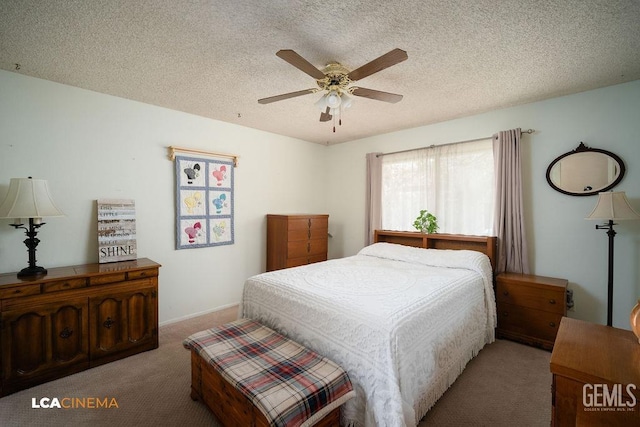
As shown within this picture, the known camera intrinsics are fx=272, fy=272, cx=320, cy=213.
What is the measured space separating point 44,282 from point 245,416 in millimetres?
2002

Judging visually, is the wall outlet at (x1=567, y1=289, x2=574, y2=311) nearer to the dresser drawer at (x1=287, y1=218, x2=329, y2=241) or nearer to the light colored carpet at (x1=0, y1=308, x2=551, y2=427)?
the light colored carpet at (x1=0, y1=308, x2=551, y2=427)

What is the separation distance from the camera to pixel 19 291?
2094mm

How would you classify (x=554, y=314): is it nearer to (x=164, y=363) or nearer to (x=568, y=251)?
(x=568, y=251)

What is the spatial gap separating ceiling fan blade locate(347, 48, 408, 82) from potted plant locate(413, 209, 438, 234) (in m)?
2.35

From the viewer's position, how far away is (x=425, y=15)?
65.7 inches

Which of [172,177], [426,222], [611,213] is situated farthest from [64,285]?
[611,213]

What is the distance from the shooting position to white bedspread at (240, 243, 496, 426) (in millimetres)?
1568

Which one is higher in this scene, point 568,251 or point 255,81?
point 255,81

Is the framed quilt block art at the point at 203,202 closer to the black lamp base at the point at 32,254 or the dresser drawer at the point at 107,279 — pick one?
the dresser drawer at the point at 107,279

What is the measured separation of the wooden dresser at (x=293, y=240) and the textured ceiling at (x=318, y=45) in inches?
70.3

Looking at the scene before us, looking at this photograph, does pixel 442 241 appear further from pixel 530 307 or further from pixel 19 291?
pixel 19 291

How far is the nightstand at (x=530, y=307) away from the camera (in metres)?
2.67

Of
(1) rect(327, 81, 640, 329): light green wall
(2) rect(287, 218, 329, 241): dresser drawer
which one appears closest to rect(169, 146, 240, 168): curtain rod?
(2) rect(287, 218, 329, 241): dresser drawer

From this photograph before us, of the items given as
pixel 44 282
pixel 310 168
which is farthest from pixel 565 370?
pixel 310 168
